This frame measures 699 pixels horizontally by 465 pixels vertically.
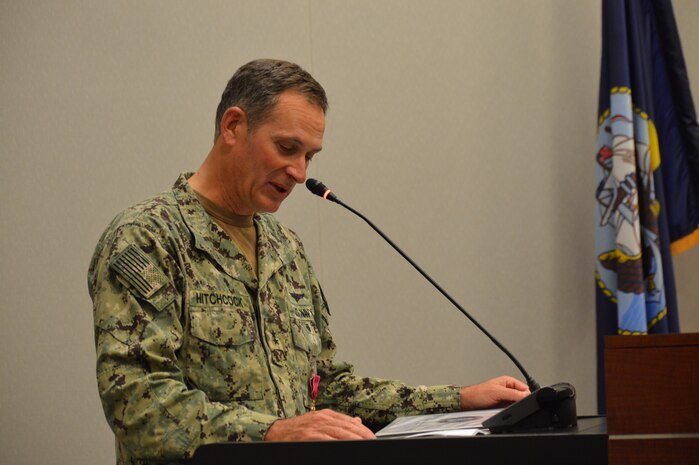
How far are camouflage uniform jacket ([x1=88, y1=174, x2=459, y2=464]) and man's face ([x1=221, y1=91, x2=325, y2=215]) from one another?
0.10 m

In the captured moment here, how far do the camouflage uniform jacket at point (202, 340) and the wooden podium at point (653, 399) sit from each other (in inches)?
27.8

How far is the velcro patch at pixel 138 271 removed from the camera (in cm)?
173

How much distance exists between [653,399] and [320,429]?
1.94 ft

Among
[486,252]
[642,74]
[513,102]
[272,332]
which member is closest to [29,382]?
[272,332]

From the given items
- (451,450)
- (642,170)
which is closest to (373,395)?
(451,450)

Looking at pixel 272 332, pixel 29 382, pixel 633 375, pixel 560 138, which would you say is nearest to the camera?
pixel 633 375

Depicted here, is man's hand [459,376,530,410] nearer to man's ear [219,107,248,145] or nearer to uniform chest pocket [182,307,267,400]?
uniform chest pocket [182,307,267,400]

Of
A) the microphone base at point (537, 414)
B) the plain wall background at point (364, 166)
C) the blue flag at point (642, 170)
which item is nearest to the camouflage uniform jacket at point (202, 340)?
the microphone base at point (537, 414)

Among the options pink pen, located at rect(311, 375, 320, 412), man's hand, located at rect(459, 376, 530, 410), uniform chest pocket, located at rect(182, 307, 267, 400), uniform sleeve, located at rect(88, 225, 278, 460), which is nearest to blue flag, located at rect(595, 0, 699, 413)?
man's hand, located at rect(459, 376, 530, 410)

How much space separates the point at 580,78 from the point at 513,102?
13.3 inches

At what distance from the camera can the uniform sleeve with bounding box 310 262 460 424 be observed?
6.75ft

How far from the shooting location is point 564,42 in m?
3.86

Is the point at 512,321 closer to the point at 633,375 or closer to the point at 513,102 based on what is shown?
the point at 513,102

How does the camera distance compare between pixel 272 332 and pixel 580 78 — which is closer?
pixel 272 332
